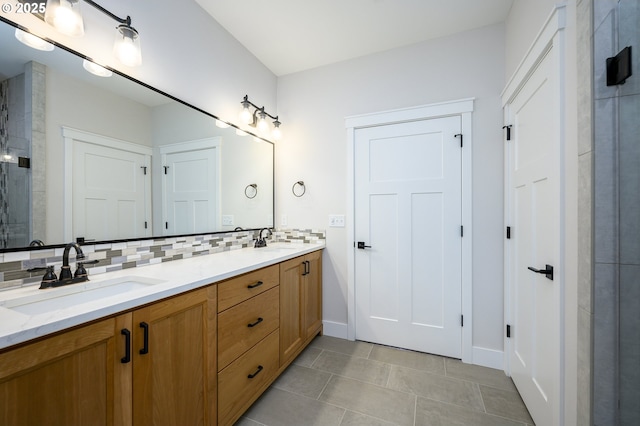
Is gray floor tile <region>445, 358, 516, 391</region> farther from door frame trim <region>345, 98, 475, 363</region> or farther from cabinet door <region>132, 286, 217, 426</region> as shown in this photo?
cabinet door <region>132, 286, 217, 426</region>

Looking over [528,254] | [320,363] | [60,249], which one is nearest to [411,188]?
[528,254]

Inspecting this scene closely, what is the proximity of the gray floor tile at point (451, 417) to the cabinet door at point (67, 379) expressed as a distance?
5.15ft

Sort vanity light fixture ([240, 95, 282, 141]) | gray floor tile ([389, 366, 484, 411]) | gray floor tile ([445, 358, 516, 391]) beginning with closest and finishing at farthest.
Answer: gray floor tile ([389, 366, 484, 411])
gray floor tile ([445, 358, 516, 391])
vanity light fixture ([240, 95, 282, 141])

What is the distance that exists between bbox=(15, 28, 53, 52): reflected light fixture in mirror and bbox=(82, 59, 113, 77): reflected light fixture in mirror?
127 millimetres

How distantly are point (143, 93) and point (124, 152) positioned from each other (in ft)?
1.30

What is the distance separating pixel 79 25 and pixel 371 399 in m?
2.61

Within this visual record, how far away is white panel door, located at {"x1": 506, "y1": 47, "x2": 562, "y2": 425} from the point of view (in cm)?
120

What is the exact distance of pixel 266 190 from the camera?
2.69 metres

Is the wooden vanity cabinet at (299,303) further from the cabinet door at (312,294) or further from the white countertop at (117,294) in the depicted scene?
the white countertop at (117,294)

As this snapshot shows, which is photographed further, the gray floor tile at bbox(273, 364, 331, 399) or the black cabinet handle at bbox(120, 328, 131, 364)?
the gray floor tile at bbox(273, 364, 331, 399)

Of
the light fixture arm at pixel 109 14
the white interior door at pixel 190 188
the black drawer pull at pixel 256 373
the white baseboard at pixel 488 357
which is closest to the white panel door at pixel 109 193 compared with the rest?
the white interior door at pixel 190 188

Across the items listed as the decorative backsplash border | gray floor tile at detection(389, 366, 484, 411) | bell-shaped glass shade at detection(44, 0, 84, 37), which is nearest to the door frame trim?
gray floor tile at detection(389, 366, 484, 411)

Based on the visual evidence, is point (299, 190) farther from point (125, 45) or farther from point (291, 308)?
point (125, 45)

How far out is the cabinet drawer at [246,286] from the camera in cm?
132
